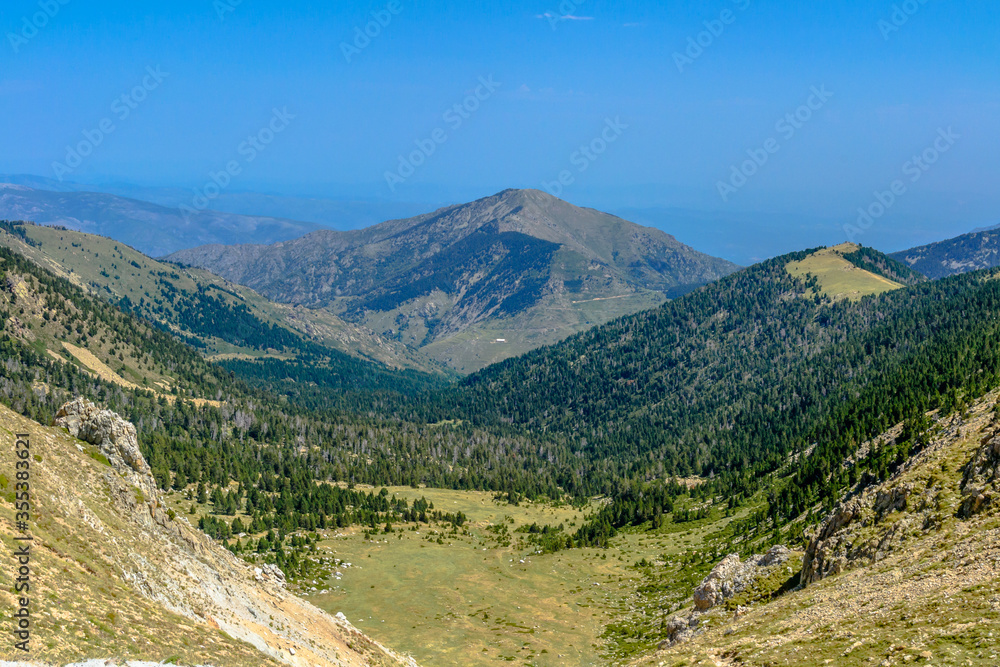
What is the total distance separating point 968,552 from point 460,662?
187 feet

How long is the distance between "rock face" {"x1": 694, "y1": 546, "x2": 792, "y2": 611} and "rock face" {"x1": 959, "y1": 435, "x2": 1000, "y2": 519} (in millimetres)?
24422

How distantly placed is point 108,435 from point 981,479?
86.8m

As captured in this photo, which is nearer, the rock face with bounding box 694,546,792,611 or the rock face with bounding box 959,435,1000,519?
the rock face with bounding box 959,435,1000,519

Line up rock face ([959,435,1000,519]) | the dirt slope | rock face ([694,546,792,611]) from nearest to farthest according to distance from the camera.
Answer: the dirt slope
rock face ([959,435,1000,519])
rock face ([694,546,792,611])

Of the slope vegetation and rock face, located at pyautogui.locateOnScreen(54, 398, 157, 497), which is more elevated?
rock face, located at pyautogui.locateOnScreen(54, 398, 157, 497)

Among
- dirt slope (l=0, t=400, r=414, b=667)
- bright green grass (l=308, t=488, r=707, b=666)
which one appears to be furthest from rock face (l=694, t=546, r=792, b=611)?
dirt slope (l=0, t=400, r=414, b=667)

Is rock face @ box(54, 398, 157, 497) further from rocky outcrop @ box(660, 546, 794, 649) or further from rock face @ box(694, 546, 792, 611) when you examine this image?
rock face @ box(694, 546, 792, 611)

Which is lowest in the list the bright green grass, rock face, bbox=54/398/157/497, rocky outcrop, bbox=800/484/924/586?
the bright green grass

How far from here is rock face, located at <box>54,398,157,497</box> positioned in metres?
71.1

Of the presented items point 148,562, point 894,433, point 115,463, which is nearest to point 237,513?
point 115,463

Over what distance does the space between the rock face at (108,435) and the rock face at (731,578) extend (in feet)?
206

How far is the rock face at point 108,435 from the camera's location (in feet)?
233

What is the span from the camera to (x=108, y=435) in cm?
7350

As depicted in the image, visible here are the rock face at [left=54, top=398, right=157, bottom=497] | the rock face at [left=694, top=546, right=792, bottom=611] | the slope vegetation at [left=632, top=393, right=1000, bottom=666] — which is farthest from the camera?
the rock face at [left=694, top=546, right=792, bottom=611]
